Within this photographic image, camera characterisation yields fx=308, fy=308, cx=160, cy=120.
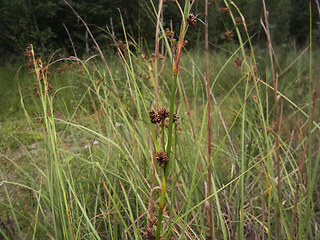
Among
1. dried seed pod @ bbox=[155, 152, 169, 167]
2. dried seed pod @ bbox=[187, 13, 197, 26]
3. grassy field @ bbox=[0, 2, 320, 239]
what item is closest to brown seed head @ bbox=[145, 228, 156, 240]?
grassy field @ bbox=[0, 2, 320, 239]

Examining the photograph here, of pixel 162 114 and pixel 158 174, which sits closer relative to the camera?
pixel 162 114

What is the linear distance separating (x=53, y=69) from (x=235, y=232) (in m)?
0.95

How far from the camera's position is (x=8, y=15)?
517cm

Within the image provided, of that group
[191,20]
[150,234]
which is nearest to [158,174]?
[150,234]

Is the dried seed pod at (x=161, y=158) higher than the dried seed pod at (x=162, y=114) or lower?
lower

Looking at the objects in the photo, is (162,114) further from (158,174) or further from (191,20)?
(158,174)

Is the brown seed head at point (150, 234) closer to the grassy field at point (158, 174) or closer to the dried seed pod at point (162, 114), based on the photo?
the grassy field at point (158, 174)

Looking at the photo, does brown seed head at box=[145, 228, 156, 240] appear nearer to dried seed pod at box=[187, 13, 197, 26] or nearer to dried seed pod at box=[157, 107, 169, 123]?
dried seed pod at box=[157, 107, 169, 123]

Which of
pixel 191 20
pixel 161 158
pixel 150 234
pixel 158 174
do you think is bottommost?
pixel 158 174

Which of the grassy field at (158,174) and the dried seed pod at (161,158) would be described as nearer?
the dried seed pod at (161,158)

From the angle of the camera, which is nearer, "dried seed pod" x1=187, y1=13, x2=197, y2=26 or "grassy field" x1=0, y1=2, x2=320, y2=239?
"dried seed pod" x1=187, y1=13, x2=197, y2=26

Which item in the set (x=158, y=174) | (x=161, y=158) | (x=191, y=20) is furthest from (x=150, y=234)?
(x=158, y=174)

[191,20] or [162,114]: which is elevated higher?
[191,20]

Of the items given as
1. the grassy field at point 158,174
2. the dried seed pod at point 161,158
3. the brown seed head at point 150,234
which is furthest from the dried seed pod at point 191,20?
the brown seed head at point 150,234
